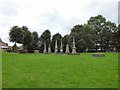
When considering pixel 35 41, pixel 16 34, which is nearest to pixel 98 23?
pixel 35 41

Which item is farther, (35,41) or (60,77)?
(35,41)

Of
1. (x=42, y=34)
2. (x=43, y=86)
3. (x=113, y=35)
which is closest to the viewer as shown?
(x=43, y=86)

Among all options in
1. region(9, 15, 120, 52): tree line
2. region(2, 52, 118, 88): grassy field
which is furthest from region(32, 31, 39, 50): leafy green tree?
region(2, 52, 118, 88): grassy field

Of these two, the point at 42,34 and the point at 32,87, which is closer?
the point at 32,87

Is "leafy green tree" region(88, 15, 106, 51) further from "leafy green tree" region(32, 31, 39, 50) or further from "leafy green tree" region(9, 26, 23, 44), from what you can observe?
"leafy green tree" region(9, 26, 23, 44)

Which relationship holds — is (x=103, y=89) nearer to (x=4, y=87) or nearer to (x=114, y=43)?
(x=4, y=87)

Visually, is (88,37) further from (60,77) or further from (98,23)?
(60,77)

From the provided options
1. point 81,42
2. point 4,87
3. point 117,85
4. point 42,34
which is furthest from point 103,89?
point 42,34

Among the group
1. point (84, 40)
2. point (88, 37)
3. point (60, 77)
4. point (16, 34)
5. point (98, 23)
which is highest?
point (98, 23)

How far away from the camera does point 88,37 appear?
8100 cm

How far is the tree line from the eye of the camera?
270ft

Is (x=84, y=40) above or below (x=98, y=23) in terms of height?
below

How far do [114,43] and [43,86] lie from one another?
3520 inches

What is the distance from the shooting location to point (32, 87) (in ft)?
32.0
